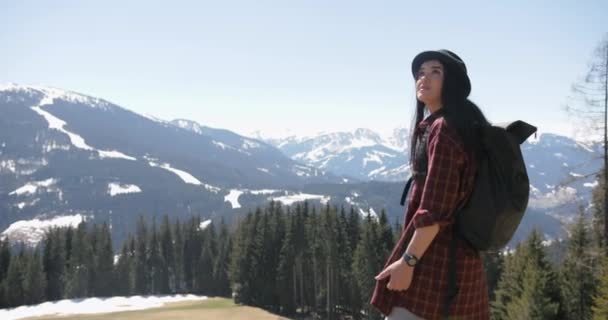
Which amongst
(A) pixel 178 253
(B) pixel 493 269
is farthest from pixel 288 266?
(A) pixel 178 253

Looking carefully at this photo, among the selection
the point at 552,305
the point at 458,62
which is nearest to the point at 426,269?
the point at 458,62

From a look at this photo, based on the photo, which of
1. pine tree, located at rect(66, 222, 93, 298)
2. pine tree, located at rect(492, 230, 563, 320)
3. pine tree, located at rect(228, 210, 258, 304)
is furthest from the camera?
pine tree, located at rect(66, 222, 93, 298)

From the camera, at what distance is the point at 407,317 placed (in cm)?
396

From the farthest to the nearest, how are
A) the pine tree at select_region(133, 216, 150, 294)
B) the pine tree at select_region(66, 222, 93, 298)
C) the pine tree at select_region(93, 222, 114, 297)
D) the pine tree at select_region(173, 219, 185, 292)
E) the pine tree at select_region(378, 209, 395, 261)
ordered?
the pine tree at select_region(173, 219, 185, 292) < the pine tree at select_region(133, 216, 150, 294) < the pine tree at select_region(93, 222, 114, 297) < the pine tree at select_region(66, 222, 93, 298) < the pine tree at select_region(378, 209, 395, 261)

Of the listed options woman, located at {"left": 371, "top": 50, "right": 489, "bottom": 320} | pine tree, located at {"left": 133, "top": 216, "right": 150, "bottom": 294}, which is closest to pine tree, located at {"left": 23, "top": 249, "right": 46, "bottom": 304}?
pine tree, located at {"left": 133, "top": 216, "right": 150, "bottom": 294}

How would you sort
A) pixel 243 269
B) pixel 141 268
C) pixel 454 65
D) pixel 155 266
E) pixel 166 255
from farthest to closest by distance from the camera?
pixel 166 255, pixel 155 266, pixel 141 268, pixel 243 269, pixel 454 65

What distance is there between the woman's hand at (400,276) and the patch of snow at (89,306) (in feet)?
253

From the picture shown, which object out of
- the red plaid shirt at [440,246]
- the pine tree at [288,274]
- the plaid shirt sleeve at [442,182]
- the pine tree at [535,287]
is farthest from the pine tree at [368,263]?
the plaid shirt sleeve at [442,182]

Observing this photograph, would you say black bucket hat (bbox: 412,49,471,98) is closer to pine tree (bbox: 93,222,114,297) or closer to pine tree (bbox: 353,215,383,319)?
pine tree (bbox: 353,215,383,319)

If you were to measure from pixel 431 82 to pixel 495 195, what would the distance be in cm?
112

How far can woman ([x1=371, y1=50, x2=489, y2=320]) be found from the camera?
3.81m

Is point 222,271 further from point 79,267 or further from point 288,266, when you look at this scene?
point 288,266

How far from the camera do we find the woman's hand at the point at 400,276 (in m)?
3.83

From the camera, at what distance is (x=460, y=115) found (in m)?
4.02
